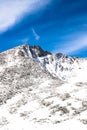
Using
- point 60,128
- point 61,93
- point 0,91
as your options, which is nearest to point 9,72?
point 0,91

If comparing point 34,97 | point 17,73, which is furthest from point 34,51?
point 34,97

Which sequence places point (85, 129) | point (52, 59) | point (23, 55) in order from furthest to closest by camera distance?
point (52, 59)
point (23, 55)
point (85, 129)

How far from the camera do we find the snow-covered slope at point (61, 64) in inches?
4899

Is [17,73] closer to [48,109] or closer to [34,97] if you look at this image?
[34,97]

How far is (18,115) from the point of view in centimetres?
7094

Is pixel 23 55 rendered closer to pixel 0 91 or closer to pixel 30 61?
pixel 30 61

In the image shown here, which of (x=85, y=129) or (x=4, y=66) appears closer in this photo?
(x=85, y=129)

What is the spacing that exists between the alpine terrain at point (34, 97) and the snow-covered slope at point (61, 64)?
838 mm

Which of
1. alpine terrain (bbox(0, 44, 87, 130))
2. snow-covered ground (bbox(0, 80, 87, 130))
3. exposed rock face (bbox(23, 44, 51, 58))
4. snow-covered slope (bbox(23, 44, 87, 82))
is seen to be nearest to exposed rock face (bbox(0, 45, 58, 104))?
alpine terrain (bbox(0, 44, 87, 130))

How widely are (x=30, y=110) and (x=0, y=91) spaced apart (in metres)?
18.0

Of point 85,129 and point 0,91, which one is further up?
point 0,91

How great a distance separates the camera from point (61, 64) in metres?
139

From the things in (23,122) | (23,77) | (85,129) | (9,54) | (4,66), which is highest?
(9,54)

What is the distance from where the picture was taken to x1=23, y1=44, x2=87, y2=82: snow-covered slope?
124438mm
